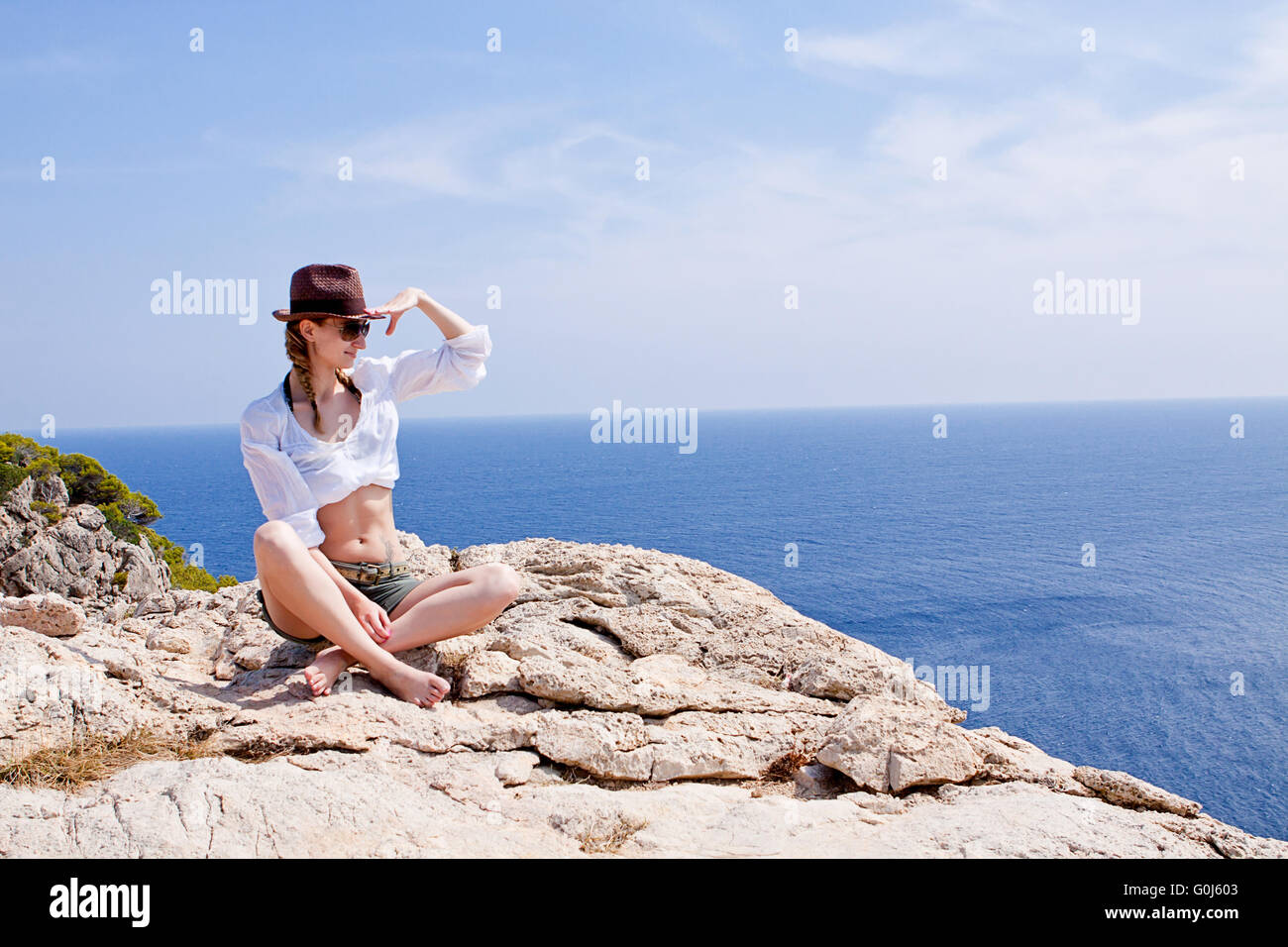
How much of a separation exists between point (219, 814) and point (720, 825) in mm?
2170

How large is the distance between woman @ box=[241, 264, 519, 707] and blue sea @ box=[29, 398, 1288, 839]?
46.5 m

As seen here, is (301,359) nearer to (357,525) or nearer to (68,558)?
(357,525)

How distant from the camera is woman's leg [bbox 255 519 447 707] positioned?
14.9 ft

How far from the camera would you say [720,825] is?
376 centimetres

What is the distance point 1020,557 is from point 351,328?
86.8 metres

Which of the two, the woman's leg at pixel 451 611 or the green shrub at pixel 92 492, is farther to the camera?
the green shrub at pixel 92 492

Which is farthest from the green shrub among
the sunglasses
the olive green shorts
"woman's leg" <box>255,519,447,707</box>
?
the sunglasses

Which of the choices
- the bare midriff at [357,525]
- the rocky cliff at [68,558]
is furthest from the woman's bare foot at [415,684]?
the rocky cliff at [68,558]

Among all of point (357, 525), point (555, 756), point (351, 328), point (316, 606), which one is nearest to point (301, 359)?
point (351, 328)

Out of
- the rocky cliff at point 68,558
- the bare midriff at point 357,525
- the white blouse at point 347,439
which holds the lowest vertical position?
the rocky cliff at point 68,558

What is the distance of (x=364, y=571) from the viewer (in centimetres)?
523

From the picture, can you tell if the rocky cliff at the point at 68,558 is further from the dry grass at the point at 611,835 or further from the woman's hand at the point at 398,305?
the dry grass at the point at 611,835

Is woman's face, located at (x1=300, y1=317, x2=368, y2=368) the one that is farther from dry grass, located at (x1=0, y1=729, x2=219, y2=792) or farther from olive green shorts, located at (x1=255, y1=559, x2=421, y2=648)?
dry grass, located at (x1=0, y1=729, x2=219, y2=792)

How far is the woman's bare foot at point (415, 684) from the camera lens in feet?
15.7
